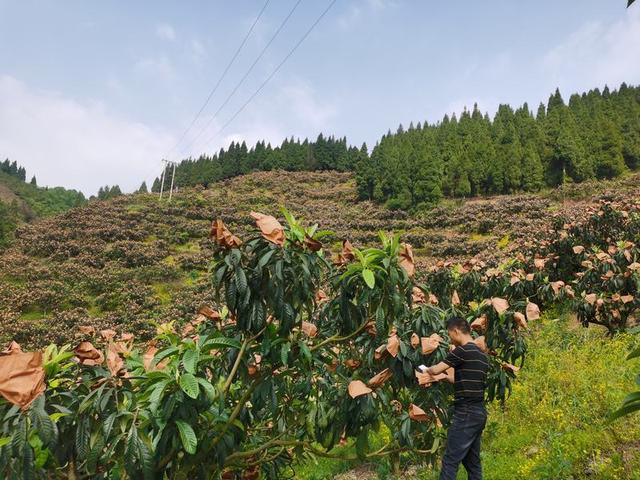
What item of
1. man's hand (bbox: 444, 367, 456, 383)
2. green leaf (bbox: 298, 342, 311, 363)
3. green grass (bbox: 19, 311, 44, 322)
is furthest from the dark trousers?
green grass (bbox: 19, 311, 44, 322)

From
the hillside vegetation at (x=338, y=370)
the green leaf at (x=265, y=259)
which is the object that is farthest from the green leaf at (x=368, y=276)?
the green leaf at (x=265, y=259)

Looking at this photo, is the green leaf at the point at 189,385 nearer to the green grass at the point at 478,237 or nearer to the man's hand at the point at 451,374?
the man's hand at the point at 451,374

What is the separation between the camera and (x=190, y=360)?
2293 millimetres

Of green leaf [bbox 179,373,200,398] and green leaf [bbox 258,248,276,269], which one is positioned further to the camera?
green leaf [bbox 258,248,276,269]

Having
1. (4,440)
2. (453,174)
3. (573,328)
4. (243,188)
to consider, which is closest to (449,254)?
(573,328)

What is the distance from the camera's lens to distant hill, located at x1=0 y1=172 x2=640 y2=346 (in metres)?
21.6

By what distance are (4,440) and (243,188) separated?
5764 centimetres

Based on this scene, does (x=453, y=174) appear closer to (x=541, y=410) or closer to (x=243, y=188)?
(x=243, y=188)

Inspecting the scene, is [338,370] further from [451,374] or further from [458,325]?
[458,325]

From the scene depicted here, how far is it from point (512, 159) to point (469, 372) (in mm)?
42706

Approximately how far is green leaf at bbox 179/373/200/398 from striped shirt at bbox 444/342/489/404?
1.86 m

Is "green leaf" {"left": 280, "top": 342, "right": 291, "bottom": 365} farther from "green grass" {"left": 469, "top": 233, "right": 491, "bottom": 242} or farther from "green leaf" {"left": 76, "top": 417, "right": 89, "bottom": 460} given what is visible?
"green grass" {"left": 469, "top": 233, "right": 491, "bottom": 242}

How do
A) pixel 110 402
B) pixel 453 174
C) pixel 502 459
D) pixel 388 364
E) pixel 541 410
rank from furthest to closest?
pixel 453 174, pixel 541 410, pixel 502 459, pixel 388 364, pixel 110 402

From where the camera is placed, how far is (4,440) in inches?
71.6
